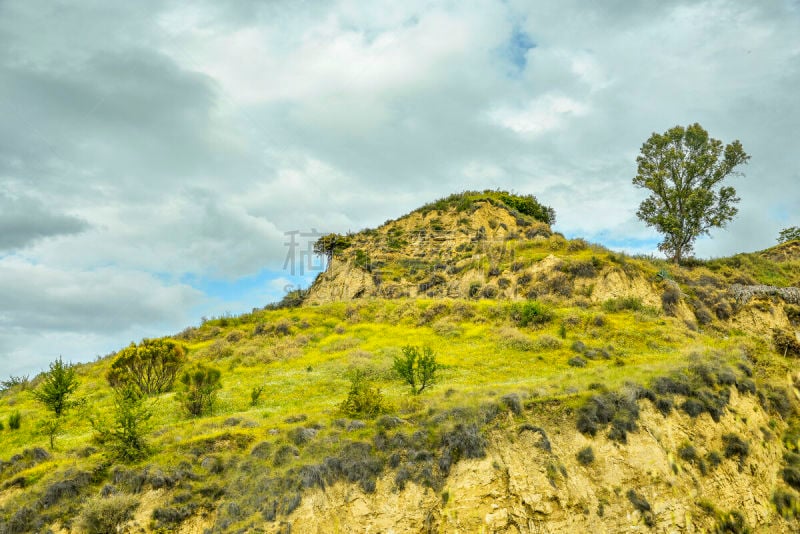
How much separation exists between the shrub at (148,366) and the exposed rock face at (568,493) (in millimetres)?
19455

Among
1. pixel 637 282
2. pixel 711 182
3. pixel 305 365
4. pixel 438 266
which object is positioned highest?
pixel 711 182

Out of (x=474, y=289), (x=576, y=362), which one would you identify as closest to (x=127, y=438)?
(x=576, y=362)

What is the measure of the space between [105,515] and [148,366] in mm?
17850

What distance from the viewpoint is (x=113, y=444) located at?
18531 millimetres

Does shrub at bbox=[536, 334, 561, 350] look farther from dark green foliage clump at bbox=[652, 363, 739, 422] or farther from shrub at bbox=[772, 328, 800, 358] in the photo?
shrub at bbox=[772, 328, 800, 358]

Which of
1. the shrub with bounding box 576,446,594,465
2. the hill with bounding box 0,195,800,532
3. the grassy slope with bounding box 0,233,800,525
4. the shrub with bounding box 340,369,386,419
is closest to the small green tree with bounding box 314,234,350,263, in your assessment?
the grassy slope with bounding box 0,233,800,525

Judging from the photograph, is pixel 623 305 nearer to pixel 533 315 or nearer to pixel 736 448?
pixel 533 315

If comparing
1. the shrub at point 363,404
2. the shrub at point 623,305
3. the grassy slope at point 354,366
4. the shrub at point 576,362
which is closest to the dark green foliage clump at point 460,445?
the grassy slope at point 354,366

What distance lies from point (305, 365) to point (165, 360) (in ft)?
28.5

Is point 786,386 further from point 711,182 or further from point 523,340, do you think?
point 711,182

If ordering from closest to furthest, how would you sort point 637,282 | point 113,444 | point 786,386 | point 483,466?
1. point 483,466
2. point 113,444
3. point 786,386
4. point 637,282

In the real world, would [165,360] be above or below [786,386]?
above

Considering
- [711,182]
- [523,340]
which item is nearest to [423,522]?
[523,340]

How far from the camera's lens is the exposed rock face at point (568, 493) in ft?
52.6
